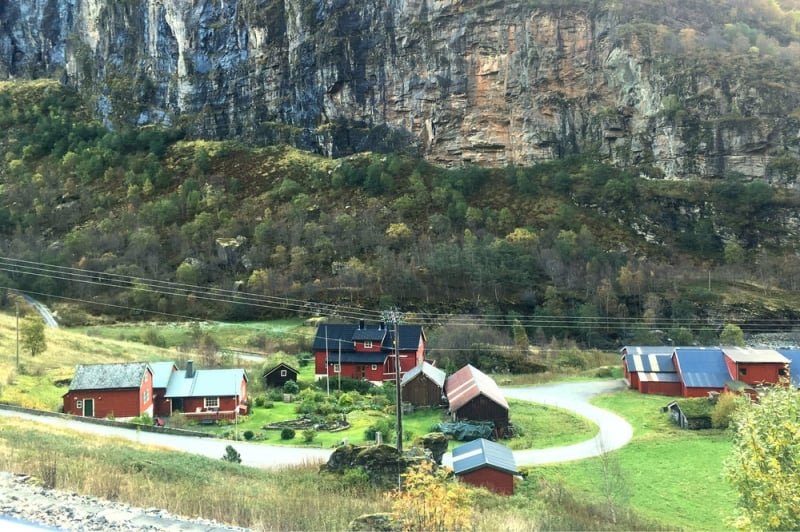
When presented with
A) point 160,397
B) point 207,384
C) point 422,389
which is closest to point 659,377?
point 422,389

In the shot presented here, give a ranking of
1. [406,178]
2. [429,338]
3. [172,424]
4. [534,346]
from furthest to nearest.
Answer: [406,178] < [534,346] < [429,338] < [172,424]

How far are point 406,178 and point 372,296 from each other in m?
30.4

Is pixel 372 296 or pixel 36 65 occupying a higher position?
pixel 36 65

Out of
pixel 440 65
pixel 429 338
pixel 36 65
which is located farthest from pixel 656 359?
pixel 36 65

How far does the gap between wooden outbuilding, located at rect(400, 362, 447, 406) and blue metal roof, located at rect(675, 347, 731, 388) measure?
48.3ft

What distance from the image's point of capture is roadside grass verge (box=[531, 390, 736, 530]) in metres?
16.0

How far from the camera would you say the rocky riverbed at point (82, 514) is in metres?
7.34

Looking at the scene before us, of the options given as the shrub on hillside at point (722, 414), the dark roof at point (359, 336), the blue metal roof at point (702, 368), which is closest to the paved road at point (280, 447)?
the shrub on hillside at point (722, 414)

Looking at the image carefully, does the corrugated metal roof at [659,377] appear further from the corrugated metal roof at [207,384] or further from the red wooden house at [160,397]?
the red wooden house at [160,397]

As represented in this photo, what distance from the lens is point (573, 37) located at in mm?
86375

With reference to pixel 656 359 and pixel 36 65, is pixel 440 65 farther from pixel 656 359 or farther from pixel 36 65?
pixel 36 65

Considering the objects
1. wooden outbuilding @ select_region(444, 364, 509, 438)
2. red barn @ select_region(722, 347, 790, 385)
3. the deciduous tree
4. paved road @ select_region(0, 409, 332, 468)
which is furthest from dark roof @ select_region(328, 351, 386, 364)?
the deciduous tree

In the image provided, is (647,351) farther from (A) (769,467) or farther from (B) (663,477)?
(A) (769,467)

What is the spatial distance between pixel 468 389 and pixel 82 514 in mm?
21539
